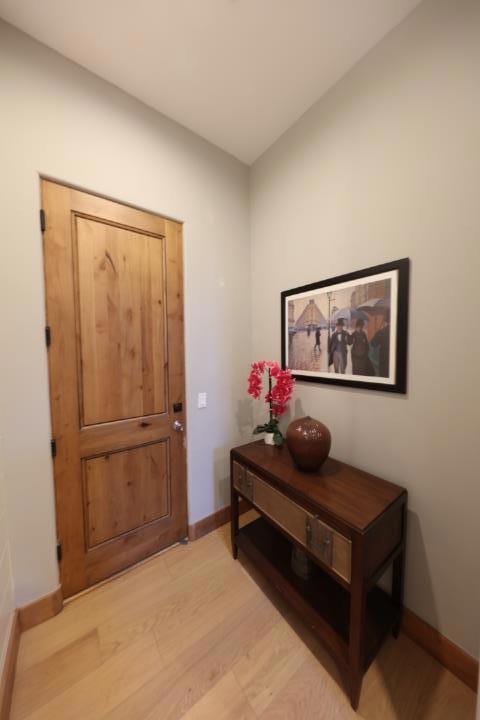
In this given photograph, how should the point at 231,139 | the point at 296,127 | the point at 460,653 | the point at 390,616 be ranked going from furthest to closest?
the point at 231,139
the point at 296,127
the point at 390,616
the point at 460,653

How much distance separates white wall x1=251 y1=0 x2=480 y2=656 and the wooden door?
3.66 feet

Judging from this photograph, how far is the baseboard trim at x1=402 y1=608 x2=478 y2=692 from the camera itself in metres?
1.04

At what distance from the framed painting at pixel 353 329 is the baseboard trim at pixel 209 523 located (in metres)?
1.25

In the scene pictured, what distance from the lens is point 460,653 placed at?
1.07 m

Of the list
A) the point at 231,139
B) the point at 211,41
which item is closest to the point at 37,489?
the point at 211,41

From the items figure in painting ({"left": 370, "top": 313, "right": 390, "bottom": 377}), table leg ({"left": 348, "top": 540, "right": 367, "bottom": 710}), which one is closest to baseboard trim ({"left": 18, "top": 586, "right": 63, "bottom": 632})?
table leg ({"left": 348, "top": 540, "right": 367, "bottom": 710})

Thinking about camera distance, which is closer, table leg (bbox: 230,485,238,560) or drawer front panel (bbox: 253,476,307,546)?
drawer front panel (bbox: 253,476,307,546)

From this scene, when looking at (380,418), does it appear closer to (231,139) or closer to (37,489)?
(37,489)

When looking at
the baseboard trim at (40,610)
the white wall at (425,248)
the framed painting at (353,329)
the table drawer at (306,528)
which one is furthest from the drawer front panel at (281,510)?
the baseboard trim at (40,610)

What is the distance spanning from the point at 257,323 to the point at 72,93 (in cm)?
172

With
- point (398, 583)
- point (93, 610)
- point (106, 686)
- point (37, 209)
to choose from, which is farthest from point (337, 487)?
point (37, 209)

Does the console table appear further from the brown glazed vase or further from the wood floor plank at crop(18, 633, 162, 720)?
the wood floor plank at crop(18, 633, 162, 720)

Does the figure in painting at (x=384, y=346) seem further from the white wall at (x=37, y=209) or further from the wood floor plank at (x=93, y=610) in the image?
the wood floor plank at (x=93, y=610)

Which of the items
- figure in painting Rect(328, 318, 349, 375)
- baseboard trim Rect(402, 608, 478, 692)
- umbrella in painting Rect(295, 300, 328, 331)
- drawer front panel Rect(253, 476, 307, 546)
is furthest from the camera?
umbrella in painting Rect(295, 300, 328, 331)
